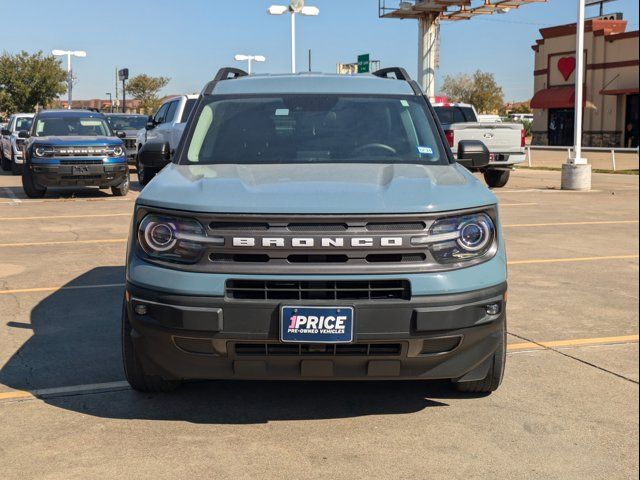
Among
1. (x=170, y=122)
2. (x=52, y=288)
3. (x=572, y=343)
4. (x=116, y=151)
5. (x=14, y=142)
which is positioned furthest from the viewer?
(x=14, y=142)

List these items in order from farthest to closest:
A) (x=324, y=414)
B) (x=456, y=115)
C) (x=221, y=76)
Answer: (x=456, y=115) → (x=221, y=76) → (x=324, y=414)

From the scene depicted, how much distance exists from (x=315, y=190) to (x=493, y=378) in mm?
1436

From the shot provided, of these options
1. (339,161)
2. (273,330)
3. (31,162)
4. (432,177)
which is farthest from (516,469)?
(31,162)

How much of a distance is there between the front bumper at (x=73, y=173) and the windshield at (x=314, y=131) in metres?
11.1

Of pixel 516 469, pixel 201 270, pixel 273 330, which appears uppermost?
pixel 201 270

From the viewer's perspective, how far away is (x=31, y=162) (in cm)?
1562

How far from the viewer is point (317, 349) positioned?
3693mm

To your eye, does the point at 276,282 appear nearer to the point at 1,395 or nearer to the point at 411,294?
the point at 411,294

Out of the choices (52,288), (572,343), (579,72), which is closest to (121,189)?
(52,288)

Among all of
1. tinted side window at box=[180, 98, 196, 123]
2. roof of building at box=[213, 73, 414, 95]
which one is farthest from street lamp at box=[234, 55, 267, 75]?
roof of building at box=[213, 73, 414, 95]

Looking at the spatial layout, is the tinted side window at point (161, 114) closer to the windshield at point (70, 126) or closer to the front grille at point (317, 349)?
the windshield at point (70, 126)

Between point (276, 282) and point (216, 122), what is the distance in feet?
5.90

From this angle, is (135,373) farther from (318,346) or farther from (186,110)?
(186,110)

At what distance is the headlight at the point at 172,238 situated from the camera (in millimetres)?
3779
